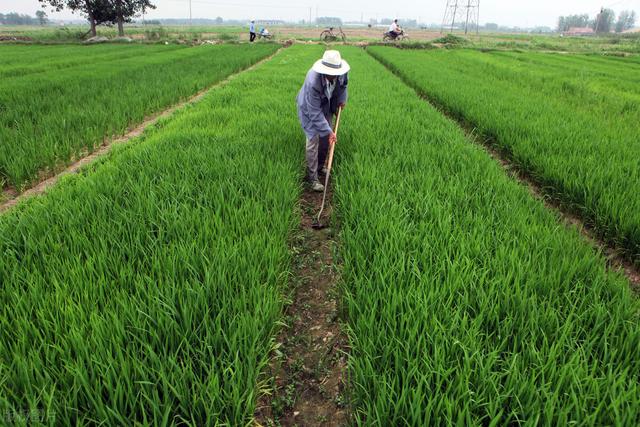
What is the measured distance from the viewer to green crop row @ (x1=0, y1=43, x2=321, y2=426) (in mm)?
1172

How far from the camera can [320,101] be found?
336cm

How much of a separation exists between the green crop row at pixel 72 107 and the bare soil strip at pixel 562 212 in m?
4.95

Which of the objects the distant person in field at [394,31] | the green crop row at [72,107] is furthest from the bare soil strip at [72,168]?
the distant person in field at [394,31]

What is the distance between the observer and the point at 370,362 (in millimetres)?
1333

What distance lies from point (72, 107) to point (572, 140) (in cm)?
727

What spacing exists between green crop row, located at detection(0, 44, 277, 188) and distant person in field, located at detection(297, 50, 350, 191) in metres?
2.83

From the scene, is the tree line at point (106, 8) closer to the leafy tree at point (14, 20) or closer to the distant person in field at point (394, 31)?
the distant person in field at point (394, 31)

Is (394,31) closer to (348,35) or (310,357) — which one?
(348,35)

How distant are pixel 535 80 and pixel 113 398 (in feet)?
36.9

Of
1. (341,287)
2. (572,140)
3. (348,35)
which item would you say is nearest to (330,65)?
(341,287)

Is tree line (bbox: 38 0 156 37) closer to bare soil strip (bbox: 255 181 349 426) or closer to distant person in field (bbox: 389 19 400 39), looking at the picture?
distant person in field (bbox: 389 19 400 39)

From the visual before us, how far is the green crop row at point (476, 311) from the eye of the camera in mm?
1165

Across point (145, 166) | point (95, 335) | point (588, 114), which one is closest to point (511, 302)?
point (95, 335)

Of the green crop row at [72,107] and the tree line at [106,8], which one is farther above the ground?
the tree line at [106,8]
